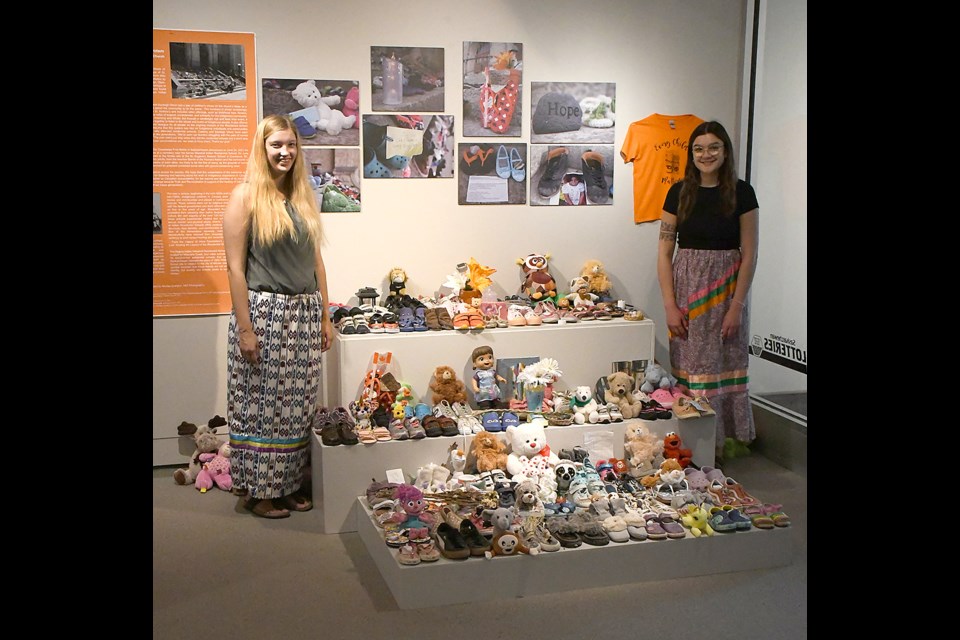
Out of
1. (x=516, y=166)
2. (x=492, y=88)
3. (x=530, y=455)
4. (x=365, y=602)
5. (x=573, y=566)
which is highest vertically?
(x=492, y=88)

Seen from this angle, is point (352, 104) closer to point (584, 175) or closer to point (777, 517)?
point (584, 175)

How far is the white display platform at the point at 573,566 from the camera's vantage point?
3.73 metres

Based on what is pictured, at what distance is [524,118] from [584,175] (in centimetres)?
53

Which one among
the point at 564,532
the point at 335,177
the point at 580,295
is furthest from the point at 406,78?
the point at 564,532

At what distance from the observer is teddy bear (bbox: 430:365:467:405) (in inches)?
200

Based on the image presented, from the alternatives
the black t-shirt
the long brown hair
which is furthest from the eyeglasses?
the black t-shirt

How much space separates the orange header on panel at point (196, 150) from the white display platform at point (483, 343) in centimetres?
91

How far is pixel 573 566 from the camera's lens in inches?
153

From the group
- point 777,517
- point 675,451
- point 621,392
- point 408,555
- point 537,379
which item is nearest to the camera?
point 408,555

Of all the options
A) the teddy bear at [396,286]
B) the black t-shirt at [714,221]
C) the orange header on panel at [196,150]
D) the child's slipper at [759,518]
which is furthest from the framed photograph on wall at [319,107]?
the child's slipper at [759,518]

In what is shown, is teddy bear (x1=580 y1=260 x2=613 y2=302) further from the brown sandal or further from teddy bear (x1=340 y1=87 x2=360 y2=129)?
the brown sandal

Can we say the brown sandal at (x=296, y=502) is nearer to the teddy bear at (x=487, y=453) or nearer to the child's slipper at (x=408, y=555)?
the teddy bear at (x=487, y=453)

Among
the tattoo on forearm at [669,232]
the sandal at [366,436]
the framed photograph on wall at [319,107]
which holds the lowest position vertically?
the sandal at [366,436]

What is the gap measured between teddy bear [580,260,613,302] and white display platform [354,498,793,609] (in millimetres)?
2055
